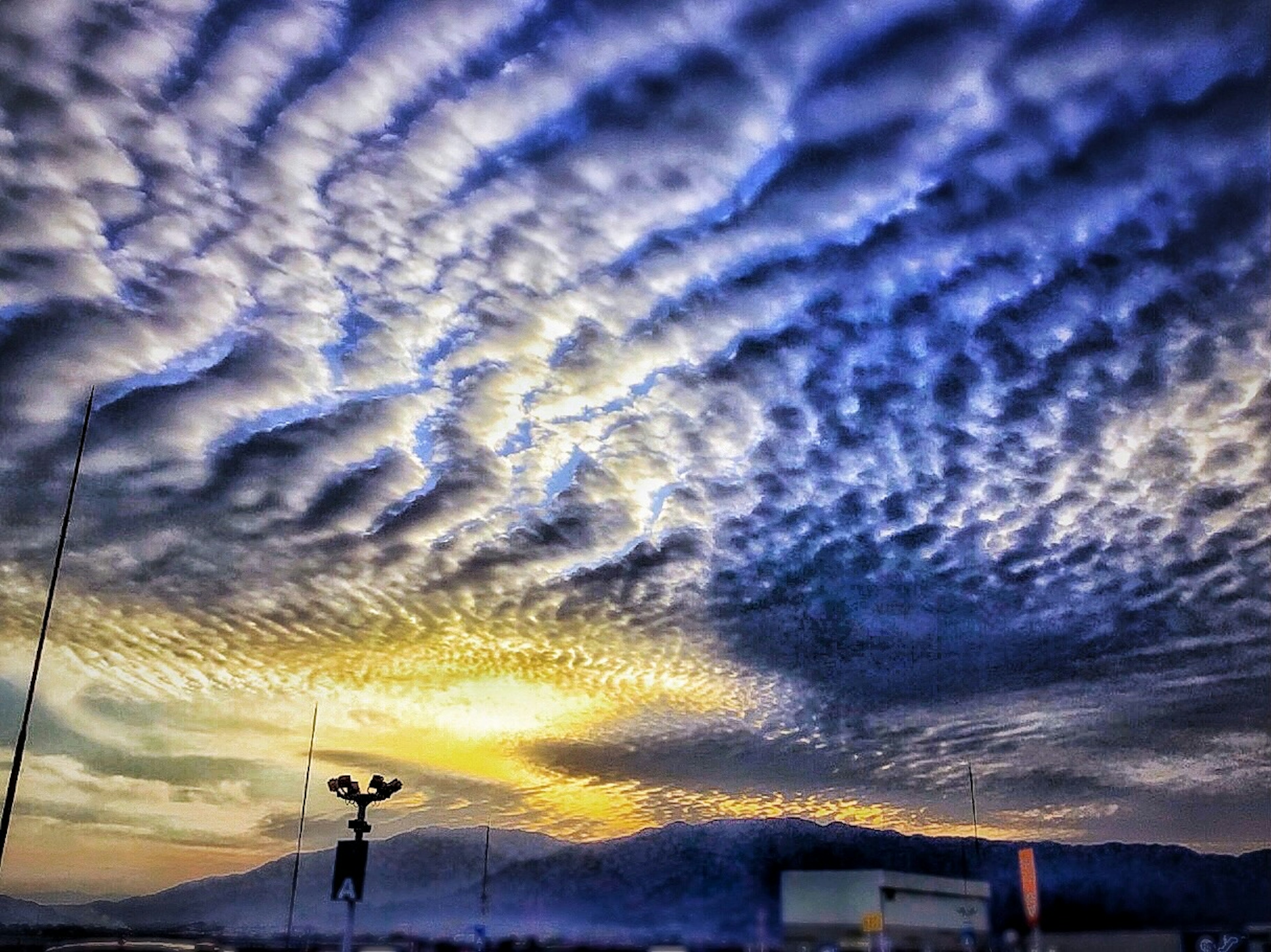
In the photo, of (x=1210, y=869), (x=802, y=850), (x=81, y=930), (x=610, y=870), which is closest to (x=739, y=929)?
(x=802, y=850)

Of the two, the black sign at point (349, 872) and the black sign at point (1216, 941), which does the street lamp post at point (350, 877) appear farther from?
the black sign at point (1216, 941)

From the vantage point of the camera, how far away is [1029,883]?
13508mm

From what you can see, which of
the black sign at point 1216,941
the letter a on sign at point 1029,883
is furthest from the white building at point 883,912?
the letter a on sign at point 1029,883

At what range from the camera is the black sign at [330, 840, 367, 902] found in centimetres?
1700

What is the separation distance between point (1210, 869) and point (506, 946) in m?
62.5

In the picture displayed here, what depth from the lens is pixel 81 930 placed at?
94.1 metres

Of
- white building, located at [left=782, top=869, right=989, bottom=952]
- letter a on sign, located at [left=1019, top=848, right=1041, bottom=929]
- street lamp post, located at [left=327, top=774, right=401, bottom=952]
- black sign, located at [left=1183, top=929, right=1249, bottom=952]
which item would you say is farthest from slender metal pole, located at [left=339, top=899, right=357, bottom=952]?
black sign, located at [left=1183, top=929, right=1249, bottom=952]

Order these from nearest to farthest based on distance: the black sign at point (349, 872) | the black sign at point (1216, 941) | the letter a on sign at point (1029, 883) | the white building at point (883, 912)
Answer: the letter a on sign at point (1029, 883)
the black sign at point (349, 872)
the black sign at point (1216, 941)
the white building at point (883, 912)

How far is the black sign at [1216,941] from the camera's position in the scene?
27.6 meters

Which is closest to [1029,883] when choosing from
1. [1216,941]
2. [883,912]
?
[1216,941]

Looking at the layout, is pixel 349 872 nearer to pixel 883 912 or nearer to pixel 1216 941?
pixel 883 912

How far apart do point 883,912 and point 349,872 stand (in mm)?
23763

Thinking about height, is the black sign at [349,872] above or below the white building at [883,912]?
above

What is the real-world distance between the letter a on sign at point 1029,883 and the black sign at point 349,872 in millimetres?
11265
